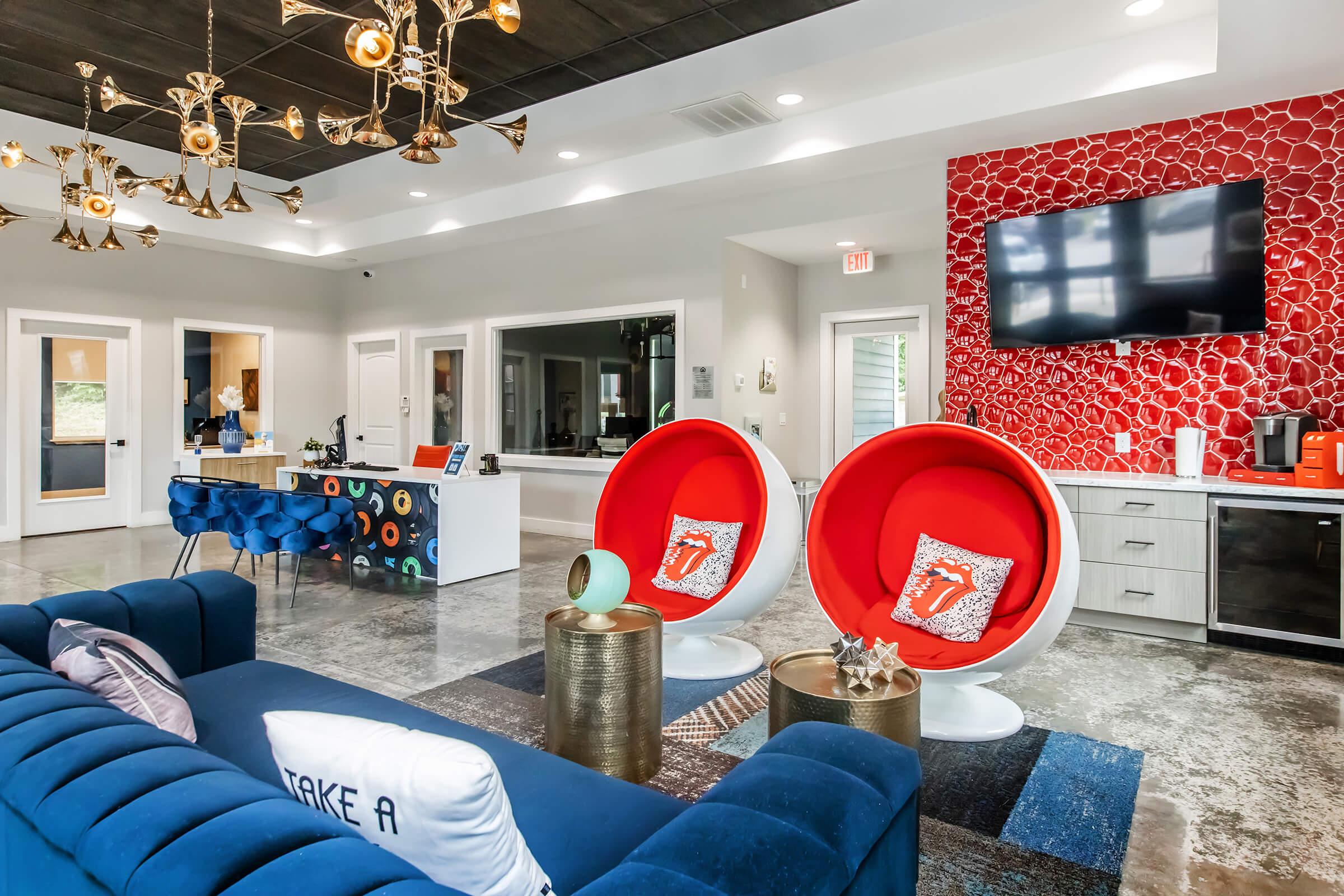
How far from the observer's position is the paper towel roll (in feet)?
14.2

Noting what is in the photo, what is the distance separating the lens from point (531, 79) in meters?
5.27

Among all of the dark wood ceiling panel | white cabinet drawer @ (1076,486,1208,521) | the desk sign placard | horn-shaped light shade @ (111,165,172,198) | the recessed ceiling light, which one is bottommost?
white cabinet drawer @ (1076,486,1208,521)

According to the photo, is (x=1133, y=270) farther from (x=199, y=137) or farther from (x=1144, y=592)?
(x=199, y=137)

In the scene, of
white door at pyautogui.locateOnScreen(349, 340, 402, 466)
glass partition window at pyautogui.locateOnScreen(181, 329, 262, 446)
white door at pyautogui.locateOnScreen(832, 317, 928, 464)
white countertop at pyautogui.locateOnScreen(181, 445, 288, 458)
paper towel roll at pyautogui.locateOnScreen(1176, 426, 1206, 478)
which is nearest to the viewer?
paper towel roll at pyautogui.locateOnScreen(1176, 426, 1206, 478)

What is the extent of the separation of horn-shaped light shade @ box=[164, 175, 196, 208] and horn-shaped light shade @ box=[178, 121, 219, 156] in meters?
0.40

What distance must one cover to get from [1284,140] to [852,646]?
4.08 m

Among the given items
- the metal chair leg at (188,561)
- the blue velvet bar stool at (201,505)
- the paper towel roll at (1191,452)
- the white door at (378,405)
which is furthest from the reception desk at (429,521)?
the paper towel roll at (1191,452)

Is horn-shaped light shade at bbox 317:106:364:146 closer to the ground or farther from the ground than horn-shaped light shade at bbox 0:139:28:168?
closer to the ground

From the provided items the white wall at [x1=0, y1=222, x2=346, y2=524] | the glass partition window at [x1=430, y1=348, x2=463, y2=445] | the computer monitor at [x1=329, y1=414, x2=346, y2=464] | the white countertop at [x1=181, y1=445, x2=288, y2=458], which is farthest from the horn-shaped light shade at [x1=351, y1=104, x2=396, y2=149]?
the white wall at [x1=0, y1=222, x2=346, y2=524]

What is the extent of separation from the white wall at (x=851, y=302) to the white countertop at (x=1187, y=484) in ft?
7.22

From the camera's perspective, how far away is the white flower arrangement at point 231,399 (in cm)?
823

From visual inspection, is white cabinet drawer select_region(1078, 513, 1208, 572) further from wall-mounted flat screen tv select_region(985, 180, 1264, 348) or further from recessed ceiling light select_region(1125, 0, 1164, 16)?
recessed ceiling light select_region(1125, 0, 1164, 16)

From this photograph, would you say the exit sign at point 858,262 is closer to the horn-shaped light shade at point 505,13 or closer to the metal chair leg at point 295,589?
the horn-shaped light shade at point 505,13

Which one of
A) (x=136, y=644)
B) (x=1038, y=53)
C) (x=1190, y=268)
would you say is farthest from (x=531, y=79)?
(x=136, y=644)
